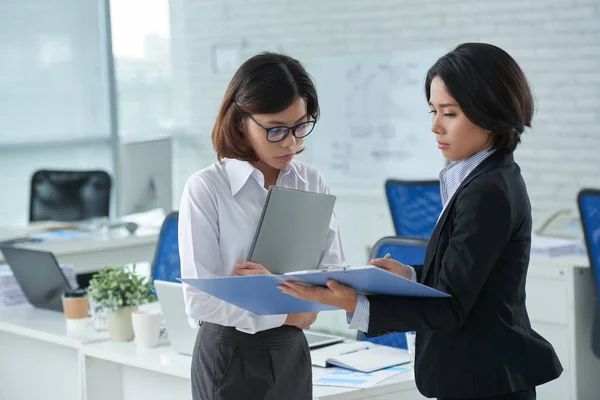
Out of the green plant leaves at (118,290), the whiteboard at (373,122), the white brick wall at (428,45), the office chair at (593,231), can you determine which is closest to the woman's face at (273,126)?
the green plant leaves at (118,290)

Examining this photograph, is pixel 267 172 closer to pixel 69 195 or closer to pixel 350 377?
pixel 350 377

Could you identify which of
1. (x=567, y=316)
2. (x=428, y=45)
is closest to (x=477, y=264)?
(x=567, y=316)

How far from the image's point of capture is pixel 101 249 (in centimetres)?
470

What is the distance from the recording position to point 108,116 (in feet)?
25.1

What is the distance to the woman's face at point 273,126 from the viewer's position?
6.53 feet

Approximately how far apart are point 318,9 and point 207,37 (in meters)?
1.12

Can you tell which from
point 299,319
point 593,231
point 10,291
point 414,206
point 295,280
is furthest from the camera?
point 414,206

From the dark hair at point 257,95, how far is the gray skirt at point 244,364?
1.26 feet

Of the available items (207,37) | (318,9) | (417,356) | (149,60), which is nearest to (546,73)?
(318,9)

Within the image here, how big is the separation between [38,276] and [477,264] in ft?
7.07

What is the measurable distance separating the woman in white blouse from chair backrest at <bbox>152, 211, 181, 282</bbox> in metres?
1.49

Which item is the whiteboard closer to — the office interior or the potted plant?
the office interior

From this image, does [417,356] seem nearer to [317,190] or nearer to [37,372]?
[317,190]

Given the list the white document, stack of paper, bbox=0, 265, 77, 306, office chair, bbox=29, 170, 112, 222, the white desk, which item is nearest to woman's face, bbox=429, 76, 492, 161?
the white document
